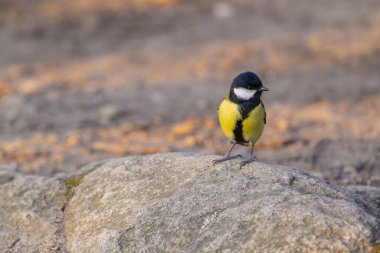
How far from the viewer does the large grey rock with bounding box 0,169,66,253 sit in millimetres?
4486

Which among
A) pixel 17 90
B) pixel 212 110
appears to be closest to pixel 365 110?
pixel 212 110

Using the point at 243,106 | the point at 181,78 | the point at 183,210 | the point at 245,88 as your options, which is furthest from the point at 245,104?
the point at 181,78

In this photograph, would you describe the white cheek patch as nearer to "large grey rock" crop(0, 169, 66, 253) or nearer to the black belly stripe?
the black belly stripe

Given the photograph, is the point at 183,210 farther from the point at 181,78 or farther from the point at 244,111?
the point at 181,78

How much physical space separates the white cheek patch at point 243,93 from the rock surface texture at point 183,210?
568 mm

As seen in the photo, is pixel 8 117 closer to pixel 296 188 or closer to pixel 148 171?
pixel 148 171

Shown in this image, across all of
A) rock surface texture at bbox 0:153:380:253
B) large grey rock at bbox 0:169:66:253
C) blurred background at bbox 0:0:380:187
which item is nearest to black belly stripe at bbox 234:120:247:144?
rock surface texture at bbox 0:153:380:253

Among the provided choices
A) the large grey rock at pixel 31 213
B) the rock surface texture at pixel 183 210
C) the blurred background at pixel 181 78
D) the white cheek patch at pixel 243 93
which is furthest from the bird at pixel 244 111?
the blurred background at pixel 181 78

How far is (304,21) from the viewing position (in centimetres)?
1305

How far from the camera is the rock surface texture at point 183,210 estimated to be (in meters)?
3.65

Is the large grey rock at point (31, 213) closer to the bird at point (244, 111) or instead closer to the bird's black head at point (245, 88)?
the bird at point (244, 111)

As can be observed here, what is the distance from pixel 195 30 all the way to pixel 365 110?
14.2 feet

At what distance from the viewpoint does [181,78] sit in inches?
420

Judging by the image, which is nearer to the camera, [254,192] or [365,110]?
[254,192]
